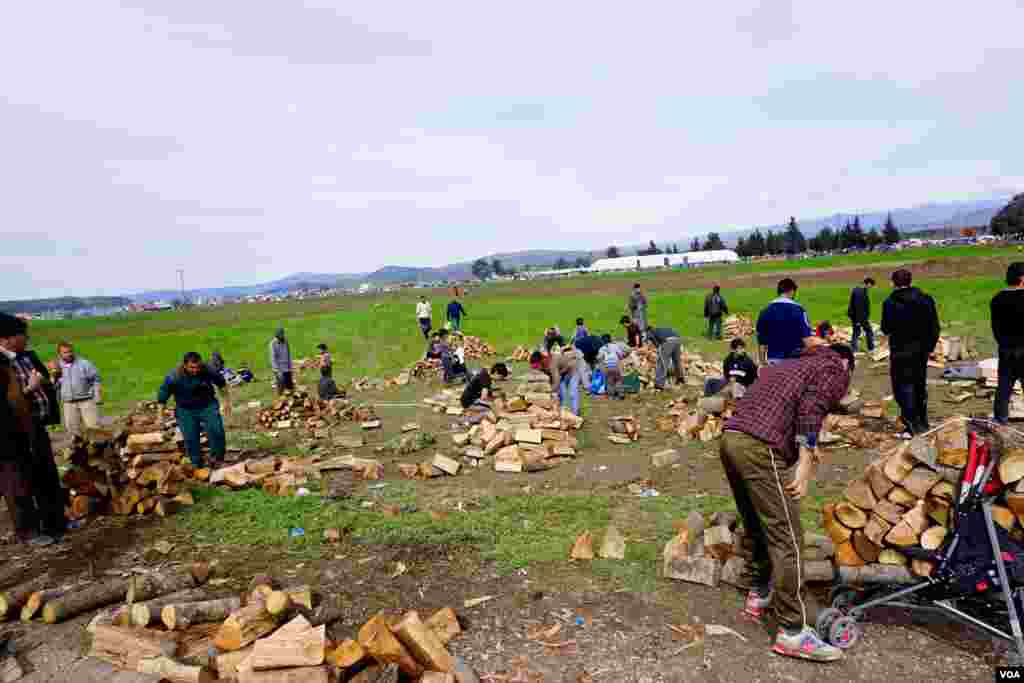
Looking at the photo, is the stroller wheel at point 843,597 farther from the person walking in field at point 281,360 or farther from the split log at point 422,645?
the person walking in field at point 281,360

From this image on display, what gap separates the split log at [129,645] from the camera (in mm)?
3951

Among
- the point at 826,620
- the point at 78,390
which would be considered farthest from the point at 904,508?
the point at 78,390

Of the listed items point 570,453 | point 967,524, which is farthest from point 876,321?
point 967,524

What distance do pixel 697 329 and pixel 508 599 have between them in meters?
19.4

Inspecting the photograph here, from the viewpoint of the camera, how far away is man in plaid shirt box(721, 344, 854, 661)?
12.4 feet

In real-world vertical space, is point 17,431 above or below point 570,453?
above

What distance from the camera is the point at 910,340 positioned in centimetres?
753

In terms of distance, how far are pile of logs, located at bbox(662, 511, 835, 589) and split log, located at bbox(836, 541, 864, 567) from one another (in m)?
0.07

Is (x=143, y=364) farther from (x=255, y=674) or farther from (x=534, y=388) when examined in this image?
(x=255, y=674)

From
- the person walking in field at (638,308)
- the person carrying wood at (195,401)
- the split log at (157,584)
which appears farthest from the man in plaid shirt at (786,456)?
Result: the person walking in field at (638,308)

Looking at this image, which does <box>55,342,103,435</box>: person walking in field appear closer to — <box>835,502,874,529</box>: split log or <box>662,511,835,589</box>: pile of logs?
<box>662,511,835,589</box>: pile of logs

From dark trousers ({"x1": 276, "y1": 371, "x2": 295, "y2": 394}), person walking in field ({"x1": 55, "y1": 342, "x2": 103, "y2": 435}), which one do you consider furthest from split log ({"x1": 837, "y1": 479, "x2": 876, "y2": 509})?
dark trousers ({"x1": 276, "y1": 371, "x2": 295, "y2": 394})

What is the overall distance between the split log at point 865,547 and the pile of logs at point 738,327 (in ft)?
53.9

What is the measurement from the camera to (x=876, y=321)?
20.0 metres
